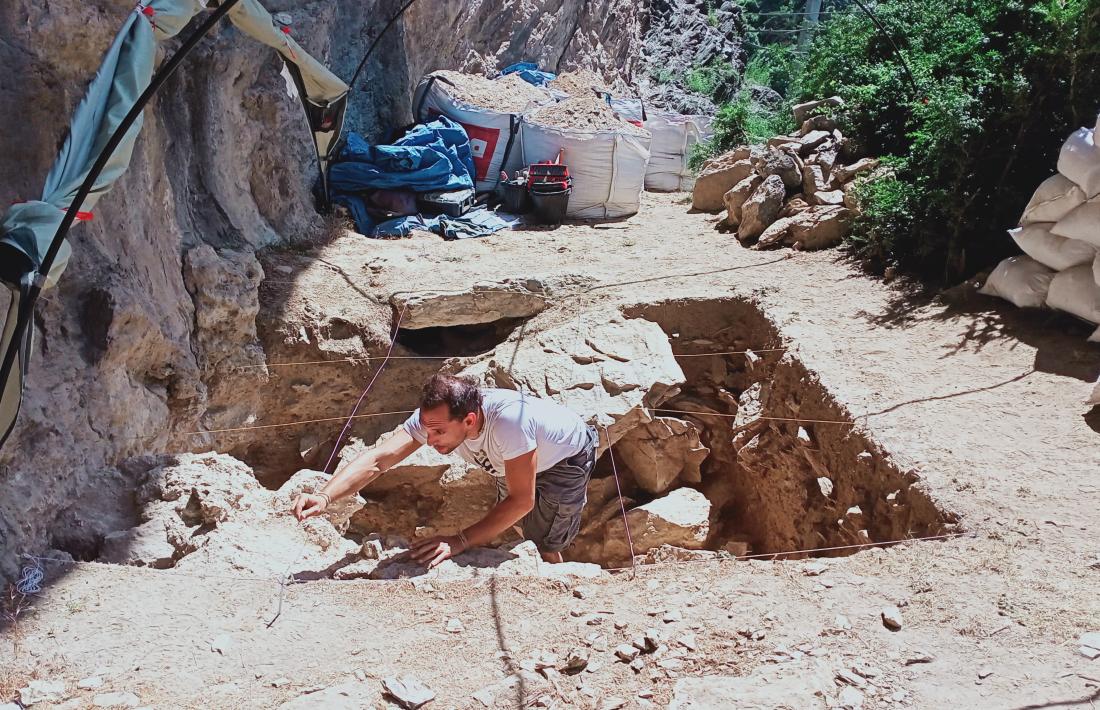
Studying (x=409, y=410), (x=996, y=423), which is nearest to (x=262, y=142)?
(x=409, y=410)

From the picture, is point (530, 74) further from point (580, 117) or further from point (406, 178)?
point (406, 178)

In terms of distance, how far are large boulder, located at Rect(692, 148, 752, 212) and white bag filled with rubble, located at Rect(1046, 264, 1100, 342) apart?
4137mm

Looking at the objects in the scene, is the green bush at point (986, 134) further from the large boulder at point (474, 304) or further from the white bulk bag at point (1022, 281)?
the large boulder at point (474, 304)

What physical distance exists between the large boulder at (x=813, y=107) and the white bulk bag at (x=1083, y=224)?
4198 mm

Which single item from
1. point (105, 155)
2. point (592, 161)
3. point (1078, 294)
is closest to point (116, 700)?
point (105, 155)

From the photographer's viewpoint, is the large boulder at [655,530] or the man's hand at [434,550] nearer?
the man's hand at [434,550]

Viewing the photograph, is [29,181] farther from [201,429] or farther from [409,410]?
[409,410]

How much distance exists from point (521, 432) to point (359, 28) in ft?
23.5

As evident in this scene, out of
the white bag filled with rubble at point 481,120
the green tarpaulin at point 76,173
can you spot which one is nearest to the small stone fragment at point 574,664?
the green tarpaulin at point 76,173

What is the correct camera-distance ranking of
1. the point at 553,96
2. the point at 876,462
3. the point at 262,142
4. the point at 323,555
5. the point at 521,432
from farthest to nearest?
1. the point at 553,96
2. the point at 262,142
3. the point at 876,462
4. the point at 323,555
5. the point at 521,432

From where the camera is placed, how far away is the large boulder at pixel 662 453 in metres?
6.14

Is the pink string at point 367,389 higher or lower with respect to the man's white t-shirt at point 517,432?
lower

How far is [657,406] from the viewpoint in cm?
609

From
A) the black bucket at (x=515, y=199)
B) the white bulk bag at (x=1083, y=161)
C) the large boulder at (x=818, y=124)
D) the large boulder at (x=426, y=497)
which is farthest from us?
the black bucket at (x=515, y=199)
